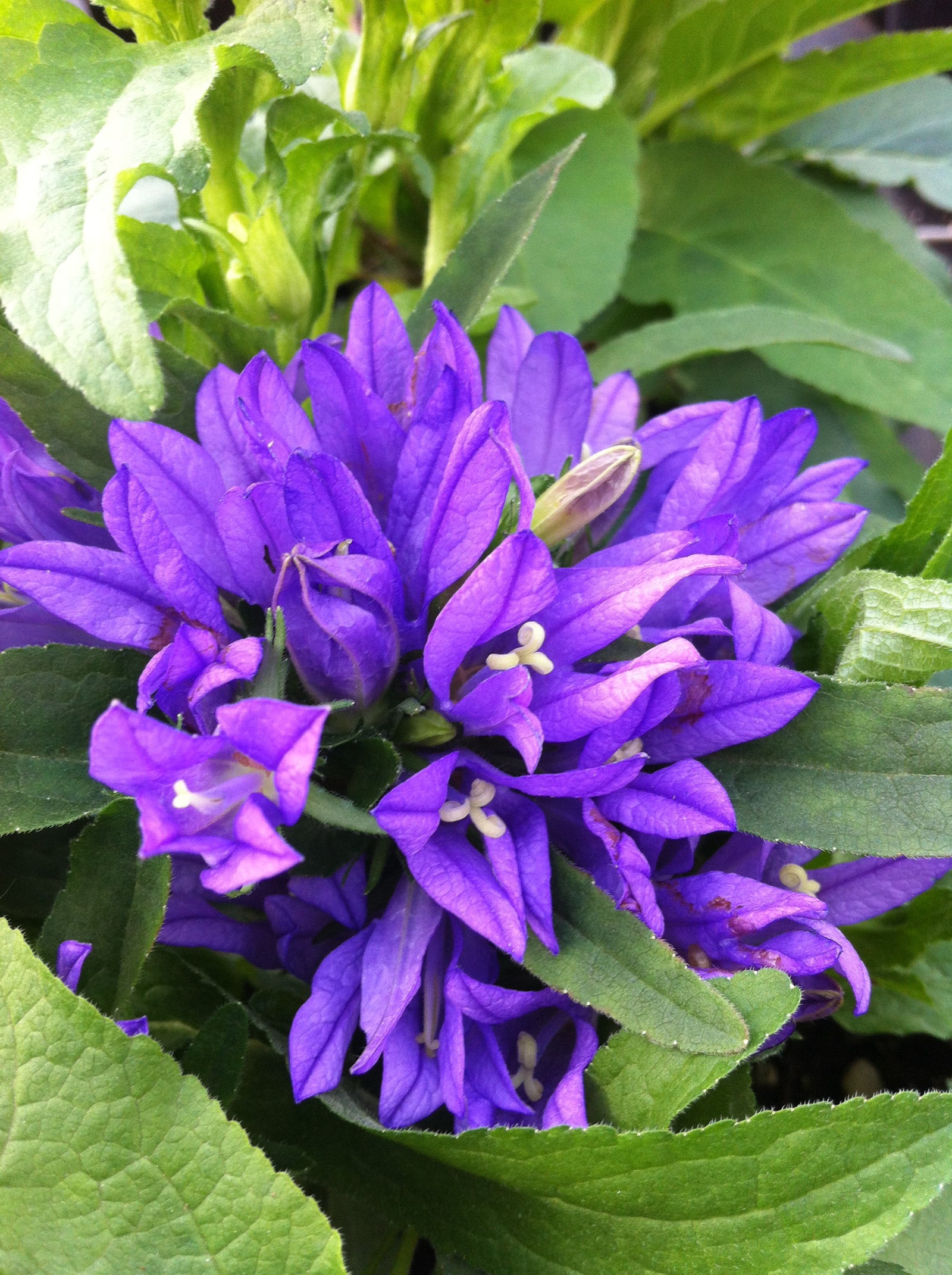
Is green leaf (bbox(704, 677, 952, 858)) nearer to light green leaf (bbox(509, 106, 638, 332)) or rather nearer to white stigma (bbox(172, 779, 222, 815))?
white stigma (bbox(172, 779, 222, 815))

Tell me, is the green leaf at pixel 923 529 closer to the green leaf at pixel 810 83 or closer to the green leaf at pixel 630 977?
the green leaf at pixel 630 977

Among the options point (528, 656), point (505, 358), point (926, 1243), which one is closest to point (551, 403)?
point (505, 358)

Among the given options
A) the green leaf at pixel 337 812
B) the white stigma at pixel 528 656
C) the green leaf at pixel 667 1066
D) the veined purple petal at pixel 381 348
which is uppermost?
the veined purple petal at pixel 381 348

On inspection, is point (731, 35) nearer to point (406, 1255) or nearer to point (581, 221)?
point (581, 221)

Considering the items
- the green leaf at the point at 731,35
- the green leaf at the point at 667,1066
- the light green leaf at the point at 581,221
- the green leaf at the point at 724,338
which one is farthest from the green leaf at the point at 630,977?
the green leaf at the point at 731,35

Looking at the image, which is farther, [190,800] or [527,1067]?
[527,1067]
